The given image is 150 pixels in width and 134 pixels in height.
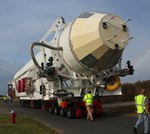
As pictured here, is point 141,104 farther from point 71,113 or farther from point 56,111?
point 56,111

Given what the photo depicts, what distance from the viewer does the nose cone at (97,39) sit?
58.4ft

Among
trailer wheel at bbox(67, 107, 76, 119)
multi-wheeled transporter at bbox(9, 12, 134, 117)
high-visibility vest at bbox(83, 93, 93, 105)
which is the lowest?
trailer wheel at bbox(67, 107, 76, 119)

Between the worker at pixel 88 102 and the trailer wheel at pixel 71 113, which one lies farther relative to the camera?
the trailer wheel at pixel 71 113

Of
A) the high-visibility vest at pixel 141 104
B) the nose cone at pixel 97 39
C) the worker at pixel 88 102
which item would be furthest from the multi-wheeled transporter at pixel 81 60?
the high-visibility vest at pixel 141 104

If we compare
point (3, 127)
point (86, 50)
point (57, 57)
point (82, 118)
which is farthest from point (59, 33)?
point (3, 127)

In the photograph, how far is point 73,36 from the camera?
1867 centimetres

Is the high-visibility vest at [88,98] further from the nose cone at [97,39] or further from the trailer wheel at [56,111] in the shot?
the trailer wheel at [56,111]

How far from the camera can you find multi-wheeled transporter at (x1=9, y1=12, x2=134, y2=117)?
18000 millimetres

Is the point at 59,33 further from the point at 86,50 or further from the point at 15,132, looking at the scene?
the point at 15,132

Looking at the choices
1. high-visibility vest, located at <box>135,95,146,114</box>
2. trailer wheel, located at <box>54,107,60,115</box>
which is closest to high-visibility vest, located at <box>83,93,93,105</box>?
trailer wheel, located at <box>54,107,60,115</box>

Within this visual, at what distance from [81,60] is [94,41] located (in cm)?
128

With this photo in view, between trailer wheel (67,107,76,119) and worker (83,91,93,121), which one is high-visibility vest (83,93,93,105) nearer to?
worker (83,91,93,121)

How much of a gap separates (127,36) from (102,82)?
272cm

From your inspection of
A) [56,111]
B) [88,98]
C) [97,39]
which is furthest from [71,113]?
[97,39]
